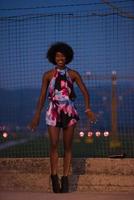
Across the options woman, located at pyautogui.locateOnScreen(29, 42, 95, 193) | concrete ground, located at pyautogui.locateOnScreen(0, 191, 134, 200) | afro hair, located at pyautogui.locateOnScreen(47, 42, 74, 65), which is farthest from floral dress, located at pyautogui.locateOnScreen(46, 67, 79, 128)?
concrete ground, located at pyautogui.locateOnScreen(0, 191, 134, 200)

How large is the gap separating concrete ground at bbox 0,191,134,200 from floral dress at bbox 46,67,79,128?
0.74 metres

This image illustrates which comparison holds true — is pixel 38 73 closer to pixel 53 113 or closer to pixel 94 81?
pixel 94 81

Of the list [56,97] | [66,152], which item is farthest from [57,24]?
[66,152]

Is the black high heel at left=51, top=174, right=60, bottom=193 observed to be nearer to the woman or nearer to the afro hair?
the woman

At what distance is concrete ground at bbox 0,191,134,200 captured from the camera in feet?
18.2

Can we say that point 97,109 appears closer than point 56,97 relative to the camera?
No

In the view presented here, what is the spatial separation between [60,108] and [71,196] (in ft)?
3.04

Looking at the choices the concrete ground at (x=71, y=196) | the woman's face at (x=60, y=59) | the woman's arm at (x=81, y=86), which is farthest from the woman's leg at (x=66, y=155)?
the woman's face at (x=60, y=59)

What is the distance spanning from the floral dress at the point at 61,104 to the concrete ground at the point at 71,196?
74cm

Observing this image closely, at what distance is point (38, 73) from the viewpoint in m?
6.86

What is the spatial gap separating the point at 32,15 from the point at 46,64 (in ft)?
2.20

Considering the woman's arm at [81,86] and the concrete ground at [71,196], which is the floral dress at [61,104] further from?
the concrete ground at [71,196]

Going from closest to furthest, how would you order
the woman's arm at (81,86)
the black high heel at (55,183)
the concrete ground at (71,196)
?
the concrete ground at (71,196) → the black high heel at (55,183) → the woman's arm at (81,86)

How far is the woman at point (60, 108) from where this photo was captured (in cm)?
578
